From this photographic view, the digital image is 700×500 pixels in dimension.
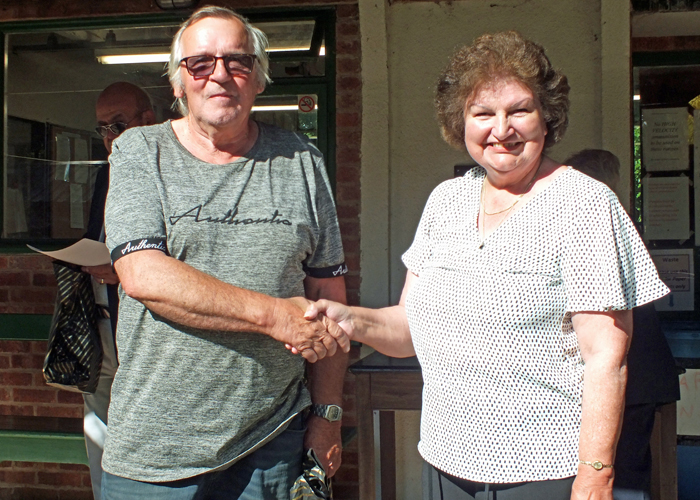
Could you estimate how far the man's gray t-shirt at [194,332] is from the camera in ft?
6.29

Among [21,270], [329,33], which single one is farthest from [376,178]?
[21,270]

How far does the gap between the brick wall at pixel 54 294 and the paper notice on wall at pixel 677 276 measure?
1953mm

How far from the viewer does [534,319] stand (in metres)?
1.77

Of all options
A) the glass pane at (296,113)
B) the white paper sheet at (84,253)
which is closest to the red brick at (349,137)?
the glass pane at (296,113)

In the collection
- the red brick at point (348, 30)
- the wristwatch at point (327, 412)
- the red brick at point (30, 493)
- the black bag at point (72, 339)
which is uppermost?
the red brick at point (348, 30)

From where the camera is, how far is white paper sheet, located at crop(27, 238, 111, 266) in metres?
2.68

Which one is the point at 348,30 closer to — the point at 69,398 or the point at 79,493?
the point at 69,398

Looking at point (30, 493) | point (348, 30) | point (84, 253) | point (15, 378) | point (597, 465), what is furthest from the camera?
point (30, 493)

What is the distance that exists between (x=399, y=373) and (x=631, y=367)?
3.36 ft

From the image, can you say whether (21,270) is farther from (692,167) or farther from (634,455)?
(692,167)

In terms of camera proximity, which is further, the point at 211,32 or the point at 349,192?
the point at 349,192

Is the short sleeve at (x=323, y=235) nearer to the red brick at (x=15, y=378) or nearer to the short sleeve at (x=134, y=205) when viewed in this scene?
the short sleeve at (x=134, y=205)

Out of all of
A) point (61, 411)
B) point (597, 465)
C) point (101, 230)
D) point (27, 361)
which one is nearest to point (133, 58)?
point (101, 230)

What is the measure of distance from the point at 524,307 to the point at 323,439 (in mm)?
797
